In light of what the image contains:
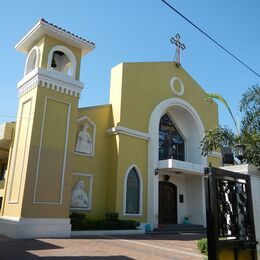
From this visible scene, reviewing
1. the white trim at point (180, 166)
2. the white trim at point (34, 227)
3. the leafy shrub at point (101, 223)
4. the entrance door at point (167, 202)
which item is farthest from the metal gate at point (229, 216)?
the entrance door at point (167, 202)

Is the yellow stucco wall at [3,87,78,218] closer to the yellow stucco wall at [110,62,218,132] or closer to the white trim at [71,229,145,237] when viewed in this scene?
the white trim at [71,229,145,237]

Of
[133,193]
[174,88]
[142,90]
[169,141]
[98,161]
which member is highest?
[174,88]

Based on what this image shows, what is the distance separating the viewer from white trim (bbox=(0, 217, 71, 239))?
38.8 ft

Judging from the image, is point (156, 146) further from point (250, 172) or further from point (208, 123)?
point (250, 172)

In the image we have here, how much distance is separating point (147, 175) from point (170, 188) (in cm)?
341

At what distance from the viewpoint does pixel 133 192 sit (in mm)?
17297

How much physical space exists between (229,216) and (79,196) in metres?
11.7

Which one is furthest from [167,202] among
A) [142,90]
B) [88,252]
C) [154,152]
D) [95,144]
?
[88,252]

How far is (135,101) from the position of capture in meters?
18.6

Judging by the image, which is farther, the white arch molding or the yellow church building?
the white arch molding

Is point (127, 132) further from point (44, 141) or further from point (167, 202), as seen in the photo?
point (167, 202)

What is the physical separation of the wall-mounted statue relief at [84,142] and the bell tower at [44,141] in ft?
7.28

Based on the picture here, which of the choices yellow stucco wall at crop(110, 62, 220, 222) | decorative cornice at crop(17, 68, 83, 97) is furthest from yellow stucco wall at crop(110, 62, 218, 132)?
decorative cornice at crop(17, 68, 83, 97)

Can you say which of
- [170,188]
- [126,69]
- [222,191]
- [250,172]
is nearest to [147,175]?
[170,188]
